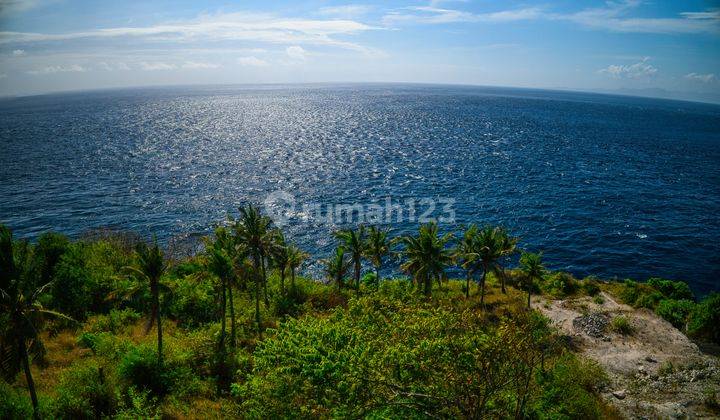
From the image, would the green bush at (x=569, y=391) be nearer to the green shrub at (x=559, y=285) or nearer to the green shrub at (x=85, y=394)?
the green shrub at (x=559, y=285)

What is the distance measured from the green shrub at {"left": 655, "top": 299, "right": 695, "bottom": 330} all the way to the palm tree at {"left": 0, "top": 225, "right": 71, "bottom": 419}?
221 ft

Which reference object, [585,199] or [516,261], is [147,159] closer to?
[516,261]

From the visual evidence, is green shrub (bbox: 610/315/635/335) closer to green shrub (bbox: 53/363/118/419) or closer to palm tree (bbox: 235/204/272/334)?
palm tree (bbox: 235/204/272/334)

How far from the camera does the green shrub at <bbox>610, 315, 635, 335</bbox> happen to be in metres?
50.9

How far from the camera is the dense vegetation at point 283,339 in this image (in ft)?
87.8

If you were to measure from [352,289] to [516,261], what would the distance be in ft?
109

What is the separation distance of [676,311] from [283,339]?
54.7 meters

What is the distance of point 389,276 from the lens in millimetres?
73625

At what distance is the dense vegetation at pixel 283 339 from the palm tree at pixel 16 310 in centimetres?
9

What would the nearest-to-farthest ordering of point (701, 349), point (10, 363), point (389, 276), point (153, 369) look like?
point (10, 363) → point (153, 369) → point (701, 349) → point (389, 276)

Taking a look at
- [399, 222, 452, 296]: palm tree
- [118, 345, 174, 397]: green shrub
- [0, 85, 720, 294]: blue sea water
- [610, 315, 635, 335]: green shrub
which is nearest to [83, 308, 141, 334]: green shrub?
[118, 345, 174, 397]: green shrub

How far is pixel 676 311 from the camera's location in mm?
56156

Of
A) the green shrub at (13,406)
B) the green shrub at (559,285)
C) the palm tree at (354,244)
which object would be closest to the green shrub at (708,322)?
the green shrub at (559,285)

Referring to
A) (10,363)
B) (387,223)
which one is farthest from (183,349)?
(387,223)
